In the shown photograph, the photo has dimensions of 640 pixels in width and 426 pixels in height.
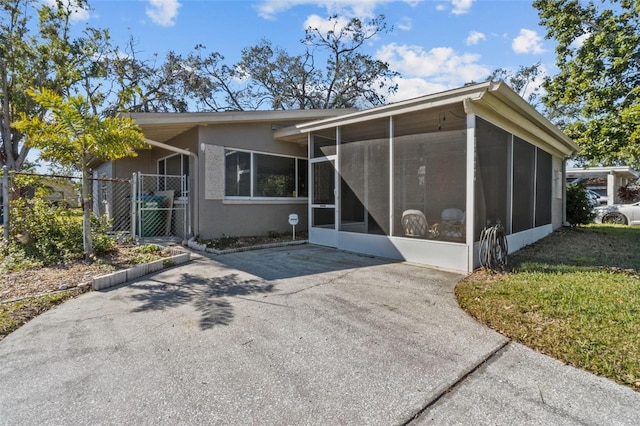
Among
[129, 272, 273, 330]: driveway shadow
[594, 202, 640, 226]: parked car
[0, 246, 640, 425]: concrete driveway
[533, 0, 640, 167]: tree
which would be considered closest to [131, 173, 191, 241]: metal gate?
[129, 272, 273, 330]: driveway shadow

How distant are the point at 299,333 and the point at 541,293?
305cm

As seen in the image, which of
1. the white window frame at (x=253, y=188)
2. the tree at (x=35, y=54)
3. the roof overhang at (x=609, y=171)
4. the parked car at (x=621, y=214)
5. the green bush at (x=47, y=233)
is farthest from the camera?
the roof overhang at (x=609, y=171)

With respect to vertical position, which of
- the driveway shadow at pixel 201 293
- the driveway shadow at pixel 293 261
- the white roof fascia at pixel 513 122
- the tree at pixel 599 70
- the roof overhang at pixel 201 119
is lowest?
the driveway shadow at pixel 201 293

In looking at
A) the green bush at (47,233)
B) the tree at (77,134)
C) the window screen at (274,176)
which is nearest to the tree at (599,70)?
the window screen at (274,176)

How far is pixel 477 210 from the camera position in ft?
17.7

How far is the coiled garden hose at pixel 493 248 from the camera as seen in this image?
17.0ft

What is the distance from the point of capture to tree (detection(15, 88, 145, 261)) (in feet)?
16.2

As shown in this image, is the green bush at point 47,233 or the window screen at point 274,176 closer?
the green bush at point 47,233

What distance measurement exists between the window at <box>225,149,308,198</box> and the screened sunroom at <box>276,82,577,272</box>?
52.6 inches

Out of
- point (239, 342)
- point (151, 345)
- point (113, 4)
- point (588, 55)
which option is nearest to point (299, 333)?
point (239, 342)

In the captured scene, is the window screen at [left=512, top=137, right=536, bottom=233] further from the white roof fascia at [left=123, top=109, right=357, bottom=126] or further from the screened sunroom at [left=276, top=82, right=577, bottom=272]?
the white roof fascia at [left=123, top=109, right=357, bottom=126]

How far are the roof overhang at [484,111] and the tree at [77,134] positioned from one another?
153 inches

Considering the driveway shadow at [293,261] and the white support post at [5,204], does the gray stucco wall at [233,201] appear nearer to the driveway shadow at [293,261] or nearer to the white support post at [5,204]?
the driveway shadow at [293,261]

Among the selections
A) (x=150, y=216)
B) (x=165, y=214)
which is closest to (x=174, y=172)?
(x=165, y=214)
